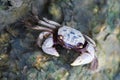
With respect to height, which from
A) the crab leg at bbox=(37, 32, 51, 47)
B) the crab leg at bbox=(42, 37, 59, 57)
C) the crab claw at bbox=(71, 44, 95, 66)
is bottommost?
the crab claw at bbox=(71, 44, 95, 66)

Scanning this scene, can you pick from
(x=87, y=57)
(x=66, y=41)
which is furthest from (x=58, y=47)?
(x=87, y=57)

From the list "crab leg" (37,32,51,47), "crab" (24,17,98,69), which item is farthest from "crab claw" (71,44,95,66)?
"crab leg" (37,32,51,47)

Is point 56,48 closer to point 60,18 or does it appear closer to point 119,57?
point 60,18

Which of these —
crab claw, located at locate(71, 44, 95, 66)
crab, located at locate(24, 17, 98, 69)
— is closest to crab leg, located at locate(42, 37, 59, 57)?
crab, located at locate(24, 17, 98, 69)

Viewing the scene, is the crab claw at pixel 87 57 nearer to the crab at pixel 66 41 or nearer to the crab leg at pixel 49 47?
the crab at pixel 66 41

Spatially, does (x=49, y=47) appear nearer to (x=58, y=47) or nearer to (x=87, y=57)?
(x=58, y=47)

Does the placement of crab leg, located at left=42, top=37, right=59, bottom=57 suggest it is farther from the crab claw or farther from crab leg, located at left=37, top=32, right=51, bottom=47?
the crab claw

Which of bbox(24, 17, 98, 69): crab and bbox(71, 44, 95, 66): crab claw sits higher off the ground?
bbox(24, 17, 98, 69): crab

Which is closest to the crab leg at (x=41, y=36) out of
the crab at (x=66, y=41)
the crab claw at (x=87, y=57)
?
the crab at (x=66, y=41)
